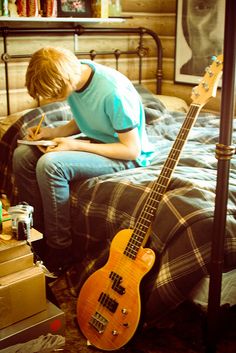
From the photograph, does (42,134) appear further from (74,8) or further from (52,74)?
(74,8)

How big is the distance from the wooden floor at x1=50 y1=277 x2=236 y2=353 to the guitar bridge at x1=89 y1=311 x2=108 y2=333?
0.07m

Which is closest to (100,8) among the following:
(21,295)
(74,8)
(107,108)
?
(74,8)

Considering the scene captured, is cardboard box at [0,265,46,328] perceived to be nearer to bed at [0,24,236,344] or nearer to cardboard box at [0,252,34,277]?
cardboard box at [0,252,34,277]

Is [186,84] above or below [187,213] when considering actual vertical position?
above

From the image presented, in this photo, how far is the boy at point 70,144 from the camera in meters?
1.94

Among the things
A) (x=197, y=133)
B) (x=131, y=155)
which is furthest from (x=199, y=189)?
(x=197, y=133)

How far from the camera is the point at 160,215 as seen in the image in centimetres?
172

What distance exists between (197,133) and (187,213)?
109 cm

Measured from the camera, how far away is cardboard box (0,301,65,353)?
1494 millimetres

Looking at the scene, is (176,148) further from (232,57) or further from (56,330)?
(56,330)

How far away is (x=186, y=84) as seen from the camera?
3.49 meters

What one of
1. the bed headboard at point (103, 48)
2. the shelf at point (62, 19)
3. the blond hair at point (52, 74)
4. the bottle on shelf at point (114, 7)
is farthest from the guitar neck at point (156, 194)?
the bottle on shelf at point (114, 7)

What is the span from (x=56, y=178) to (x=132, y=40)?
70.2 inches

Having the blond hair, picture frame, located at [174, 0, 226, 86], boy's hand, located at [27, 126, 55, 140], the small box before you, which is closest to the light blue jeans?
boy's hand, located at [27, 126, 55, 140]
